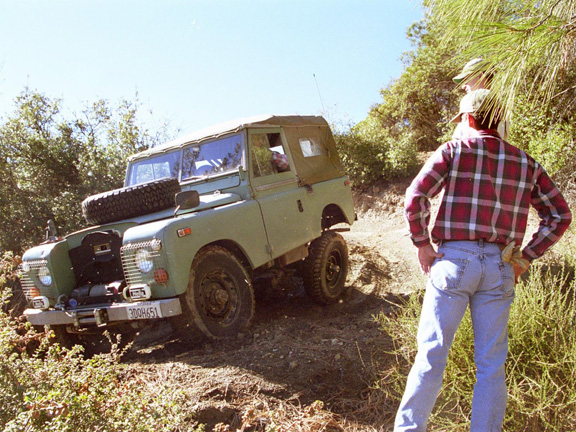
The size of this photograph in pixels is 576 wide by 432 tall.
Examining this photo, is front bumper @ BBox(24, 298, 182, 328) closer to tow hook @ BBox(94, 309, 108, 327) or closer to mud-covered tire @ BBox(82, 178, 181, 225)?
tow hook @ BBox(94, 309, 108, 327)

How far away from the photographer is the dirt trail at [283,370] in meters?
2.79

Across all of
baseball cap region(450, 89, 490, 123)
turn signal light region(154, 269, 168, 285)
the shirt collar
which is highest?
baseball cap region(450, 89, 490, 123)

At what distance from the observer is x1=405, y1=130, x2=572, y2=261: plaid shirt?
2033 millimetres

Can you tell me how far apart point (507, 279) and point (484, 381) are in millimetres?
435

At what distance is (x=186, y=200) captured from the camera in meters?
3.89

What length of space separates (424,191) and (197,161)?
10.8 feet

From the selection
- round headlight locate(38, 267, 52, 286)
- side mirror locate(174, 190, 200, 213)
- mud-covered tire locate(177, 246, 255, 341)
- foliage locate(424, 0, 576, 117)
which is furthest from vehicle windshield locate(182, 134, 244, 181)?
foliage locate(424, 0, 576, 117)

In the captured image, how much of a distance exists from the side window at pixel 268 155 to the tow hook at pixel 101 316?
1.86 metres

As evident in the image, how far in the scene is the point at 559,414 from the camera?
2.35 meters

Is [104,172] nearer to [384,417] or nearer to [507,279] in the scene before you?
[384,417]

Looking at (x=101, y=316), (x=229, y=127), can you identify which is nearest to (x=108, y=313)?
(x=101, y=316)

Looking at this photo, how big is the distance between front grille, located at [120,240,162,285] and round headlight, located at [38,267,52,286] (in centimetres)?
95

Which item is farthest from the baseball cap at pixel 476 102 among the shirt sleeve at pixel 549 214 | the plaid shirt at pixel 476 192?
the shirt sleeve at pixel 549 214

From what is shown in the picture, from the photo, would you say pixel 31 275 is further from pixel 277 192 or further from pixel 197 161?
pixel 277 192
